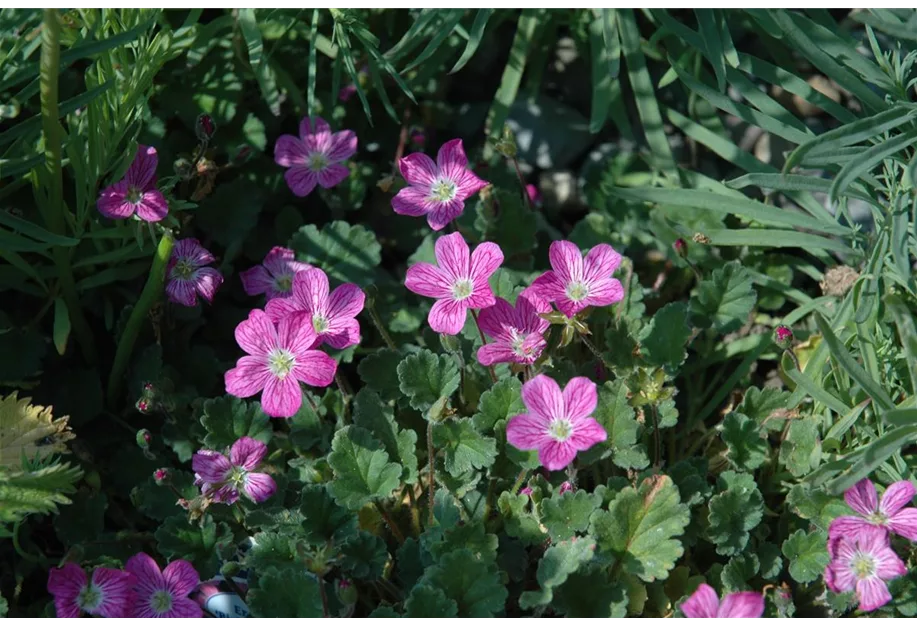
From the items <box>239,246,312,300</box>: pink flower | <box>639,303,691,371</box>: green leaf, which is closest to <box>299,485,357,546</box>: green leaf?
<box>239,246,312,300</box>: pink flower

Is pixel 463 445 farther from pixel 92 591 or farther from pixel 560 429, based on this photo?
pixel 92 591

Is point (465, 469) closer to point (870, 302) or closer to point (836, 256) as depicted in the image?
point (870, 302)

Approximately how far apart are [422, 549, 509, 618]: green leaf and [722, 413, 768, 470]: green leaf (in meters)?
0.65

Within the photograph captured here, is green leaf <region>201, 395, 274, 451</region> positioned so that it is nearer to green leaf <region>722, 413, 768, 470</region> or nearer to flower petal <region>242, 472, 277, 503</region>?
flower petal <region>242, 472, 277, 503</region>

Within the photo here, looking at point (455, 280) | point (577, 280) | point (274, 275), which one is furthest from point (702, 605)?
point (274, 275)

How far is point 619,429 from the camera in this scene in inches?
88.5

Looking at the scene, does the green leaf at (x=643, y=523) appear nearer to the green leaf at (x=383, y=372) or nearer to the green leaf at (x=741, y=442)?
the green leaf at (x=741, y=442)

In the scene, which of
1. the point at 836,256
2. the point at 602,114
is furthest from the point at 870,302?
the point at 602,114

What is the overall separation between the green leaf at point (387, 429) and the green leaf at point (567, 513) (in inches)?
12.9

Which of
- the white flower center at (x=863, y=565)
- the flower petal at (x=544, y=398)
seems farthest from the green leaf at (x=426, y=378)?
the white flower center at (x=863, y=565)

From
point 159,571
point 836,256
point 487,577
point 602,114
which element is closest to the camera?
point 487,577

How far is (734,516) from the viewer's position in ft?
7.30

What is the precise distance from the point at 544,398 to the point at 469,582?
Result: 41 cm

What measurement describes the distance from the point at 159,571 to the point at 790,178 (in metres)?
1.66
